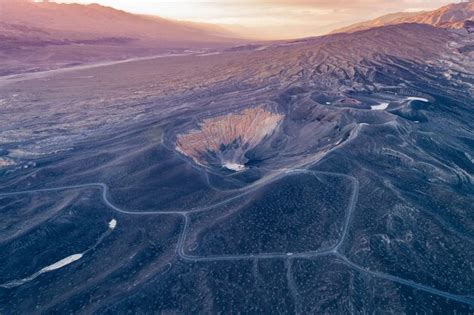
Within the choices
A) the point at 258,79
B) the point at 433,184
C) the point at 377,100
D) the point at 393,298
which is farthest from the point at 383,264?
the point at 258,79

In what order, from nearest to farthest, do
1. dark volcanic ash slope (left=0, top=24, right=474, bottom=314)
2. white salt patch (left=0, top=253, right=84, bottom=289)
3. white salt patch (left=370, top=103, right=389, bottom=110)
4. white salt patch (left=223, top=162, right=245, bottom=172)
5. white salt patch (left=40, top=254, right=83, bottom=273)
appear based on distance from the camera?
1. dark volcanic ash slope (left=0, top=24, right=474, bottom=314)
2. white salt patch (left=0, top=253, right=84, bottom=289)
3. white salt patch (left=40, top=254, right=83, bottom=273)
4. white salt patch (left=223, top=162, right=245, bottom=172)
5. white salt patch (left=370, top=103, right=389, bottom=110)

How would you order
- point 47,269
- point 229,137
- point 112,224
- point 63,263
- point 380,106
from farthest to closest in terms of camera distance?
point 380,106 < point 229,137 < point 112,224 < point 63,263 < point 47,269

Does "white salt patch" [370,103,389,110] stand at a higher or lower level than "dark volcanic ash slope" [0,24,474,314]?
higher

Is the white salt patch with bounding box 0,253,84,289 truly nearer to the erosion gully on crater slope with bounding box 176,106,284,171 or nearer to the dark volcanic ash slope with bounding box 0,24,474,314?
the dark volcanic ash slope with bounding box 0,24,474,314

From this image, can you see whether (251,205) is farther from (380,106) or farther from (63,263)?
(380,106)

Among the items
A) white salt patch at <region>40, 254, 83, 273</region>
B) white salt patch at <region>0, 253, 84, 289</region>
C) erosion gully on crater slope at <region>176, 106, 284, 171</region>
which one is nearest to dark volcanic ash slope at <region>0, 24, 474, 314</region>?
erosion gully on crater slope at <region>176, 106, 284, 171</region>

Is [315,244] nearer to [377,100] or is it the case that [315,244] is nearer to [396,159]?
[396,159]

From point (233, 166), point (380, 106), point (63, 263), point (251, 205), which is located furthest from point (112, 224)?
point (380, 106)
